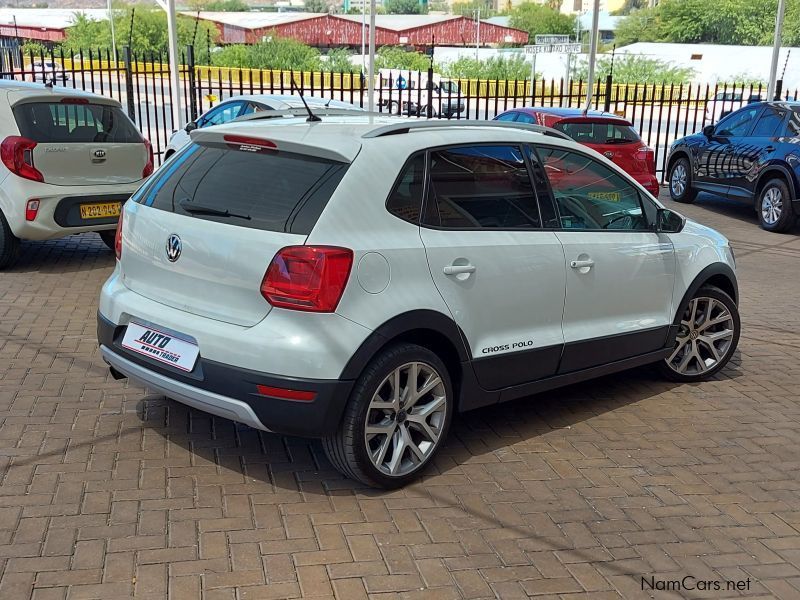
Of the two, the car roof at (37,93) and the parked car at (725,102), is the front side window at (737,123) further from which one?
the car roof at (37,93)

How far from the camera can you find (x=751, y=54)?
2411 inches

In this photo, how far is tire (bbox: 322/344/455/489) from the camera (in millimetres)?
4043

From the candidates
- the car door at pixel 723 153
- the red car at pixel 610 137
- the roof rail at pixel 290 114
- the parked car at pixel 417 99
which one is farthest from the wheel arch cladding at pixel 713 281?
the car door at pixel 723 153

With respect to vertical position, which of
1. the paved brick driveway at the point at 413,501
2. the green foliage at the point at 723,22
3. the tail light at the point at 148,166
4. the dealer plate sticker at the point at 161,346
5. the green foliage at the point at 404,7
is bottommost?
the paved brick driveway at the point at 413,501

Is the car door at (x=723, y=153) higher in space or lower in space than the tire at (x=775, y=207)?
higher

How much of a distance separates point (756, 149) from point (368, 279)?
10.7 meters

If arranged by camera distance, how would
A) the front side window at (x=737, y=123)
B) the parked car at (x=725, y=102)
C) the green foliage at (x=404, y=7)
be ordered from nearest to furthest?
the front side window at (x=737, y=123) < the parked car at (x=725, y=102) < the green foliage at (x=404, y=7)

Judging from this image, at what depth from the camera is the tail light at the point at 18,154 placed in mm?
8055

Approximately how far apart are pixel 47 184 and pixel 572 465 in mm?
5825

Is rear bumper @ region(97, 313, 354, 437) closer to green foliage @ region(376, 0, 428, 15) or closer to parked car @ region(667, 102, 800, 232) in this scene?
parked car @ region(667, 102, 800, 232)

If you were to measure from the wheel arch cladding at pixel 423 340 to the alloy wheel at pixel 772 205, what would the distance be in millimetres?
9575

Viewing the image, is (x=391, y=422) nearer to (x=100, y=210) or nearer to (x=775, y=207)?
(x=100, y=210)

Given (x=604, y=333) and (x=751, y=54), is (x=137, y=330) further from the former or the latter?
(x=751, y=54)

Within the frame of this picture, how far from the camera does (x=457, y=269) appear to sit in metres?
4.32
